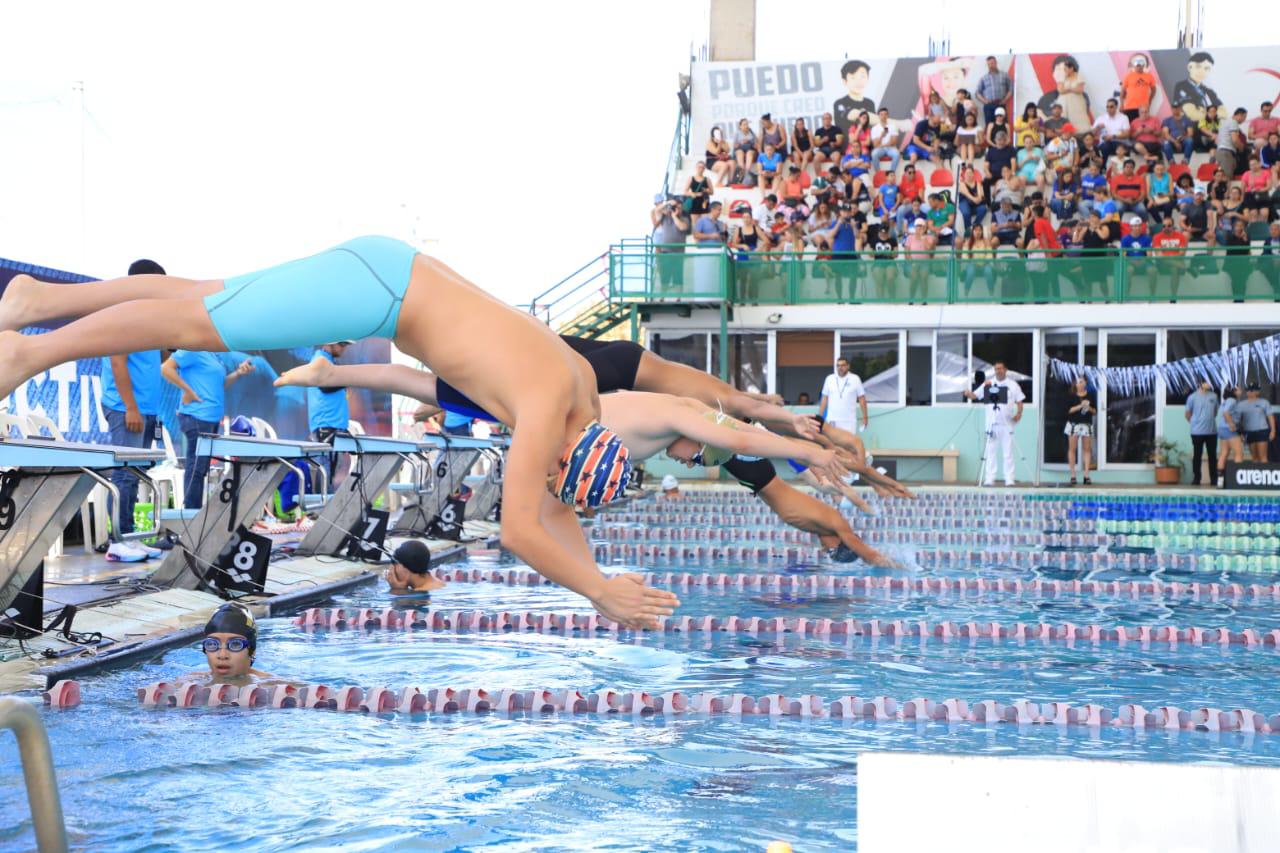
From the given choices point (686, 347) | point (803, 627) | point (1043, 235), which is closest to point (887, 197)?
point (1043, 235)

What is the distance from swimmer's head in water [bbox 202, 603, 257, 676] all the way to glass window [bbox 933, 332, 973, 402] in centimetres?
1502

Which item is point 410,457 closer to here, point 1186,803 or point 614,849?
point 614,849

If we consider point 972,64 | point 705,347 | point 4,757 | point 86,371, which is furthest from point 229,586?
point 972,64

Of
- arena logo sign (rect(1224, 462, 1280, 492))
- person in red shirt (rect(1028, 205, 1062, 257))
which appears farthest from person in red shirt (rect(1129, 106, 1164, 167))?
arena logo sign (rect(1224, 462, 1280, 492))

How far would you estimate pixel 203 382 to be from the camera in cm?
751

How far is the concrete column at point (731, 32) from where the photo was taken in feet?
78.6

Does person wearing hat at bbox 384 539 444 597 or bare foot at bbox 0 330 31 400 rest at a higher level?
bare foot at bbox 0 330 31 400

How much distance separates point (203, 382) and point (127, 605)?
1.95 meters

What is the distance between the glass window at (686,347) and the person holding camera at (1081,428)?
5.37 m

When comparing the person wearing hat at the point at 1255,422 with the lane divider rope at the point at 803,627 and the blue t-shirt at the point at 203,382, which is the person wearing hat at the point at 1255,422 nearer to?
the lane divider rope at the point at 803,627

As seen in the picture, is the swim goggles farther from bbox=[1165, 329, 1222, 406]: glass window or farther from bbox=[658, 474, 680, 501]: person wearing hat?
bbox=[1165, 329, 1222, 406]: glass window

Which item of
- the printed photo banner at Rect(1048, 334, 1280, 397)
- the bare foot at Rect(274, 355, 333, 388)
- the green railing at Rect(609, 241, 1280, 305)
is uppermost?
the green railing at Rect(609, 241, 1280, 305)

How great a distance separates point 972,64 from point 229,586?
1912 cm

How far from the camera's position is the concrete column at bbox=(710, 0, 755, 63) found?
2397cm
